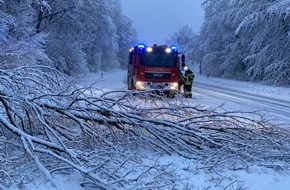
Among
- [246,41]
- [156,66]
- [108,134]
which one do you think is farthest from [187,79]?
[246,41]

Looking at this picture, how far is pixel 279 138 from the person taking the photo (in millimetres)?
7109

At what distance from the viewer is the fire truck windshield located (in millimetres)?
18828

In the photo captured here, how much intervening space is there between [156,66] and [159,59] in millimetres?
366

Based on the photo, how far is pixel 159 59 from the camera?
62.1 ft

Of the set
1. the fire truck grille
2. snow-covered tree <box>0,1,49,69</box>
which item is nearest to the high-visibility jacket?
the fire truck grille

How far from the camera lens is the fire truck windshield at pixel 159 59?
18828mm

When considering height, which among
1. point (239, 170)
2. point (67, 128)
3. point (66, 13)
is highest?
point (66, 13)

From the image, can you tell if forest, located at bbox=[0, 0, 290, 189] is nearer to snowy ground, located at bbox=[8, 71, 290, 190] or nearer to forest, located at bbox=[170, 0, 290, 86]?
snowy ground, located at bbox=[8, 71, 290, 190]

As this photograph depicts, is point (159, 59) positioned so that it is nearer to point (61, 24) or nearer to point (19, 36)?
point (19, 36)

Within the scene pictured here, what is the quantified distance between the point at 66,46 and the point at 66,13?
2429 millimetres

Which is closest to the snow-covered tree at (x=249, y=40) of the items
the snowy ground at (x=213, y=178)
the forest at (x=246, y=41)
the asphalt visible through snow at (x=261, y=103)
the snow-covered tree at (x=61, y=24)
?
the forest at (x=246, y=41)

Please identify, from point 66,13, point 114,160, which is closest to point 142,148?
point 114,160

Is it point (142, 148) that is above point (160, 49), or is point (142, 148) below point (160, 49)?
below

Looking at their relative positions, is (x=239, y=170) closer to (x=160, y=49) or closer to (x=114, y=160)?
(x=114, y=160)
